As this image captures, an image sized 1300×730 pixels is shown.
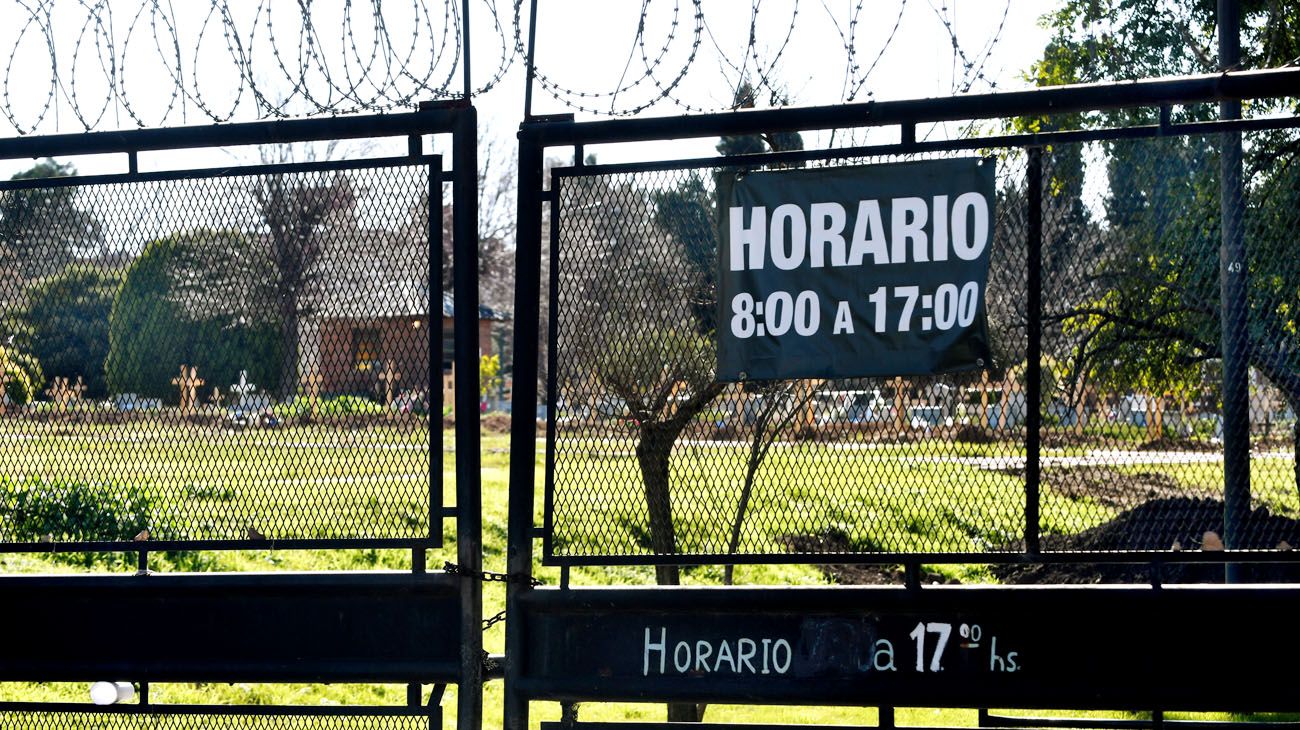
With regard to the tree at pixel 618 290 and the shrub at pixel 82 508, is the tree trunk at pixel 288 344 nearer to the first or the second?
the shrub at pixel 82 508

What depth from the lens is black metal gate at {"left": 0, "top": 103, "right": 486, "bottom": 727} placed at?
468cm

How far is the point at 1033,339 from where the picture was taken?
4438 mm

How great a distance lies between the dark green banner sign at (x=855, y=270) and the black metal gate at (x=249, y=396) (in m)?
1.07

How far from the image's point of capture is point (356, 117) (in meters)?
4.73

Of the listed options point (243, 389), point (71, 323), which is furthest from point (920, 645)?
point (71, 323)

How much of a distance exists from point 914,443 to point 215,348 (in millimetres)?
2917

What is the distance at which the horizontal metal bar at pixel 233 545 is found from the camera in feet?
15.0

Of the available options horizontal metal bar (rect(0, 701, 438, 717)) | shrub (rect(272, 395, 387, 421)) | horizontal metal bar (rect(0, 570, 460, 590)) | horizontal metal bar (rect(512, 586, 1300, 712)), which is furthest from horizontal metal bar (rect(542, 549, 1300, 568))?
shrub (rect(272, 395, 387, 421))

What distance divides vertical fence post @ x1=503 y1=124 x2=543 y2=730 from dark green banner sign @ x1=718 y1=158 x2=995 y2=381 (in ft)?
2.43

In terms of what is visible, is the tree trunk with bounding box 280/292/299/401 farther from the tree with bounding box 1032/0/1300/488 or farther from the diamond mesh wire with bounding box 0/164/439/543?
the tree with bounding box 1032/0/1300/488

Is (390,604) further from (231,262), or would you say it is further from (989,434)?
(989,434)

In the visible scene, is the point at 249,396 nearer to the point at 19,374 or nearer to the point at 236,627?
the point at 236,627

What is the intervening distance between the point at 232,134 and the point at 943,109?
9.43ft

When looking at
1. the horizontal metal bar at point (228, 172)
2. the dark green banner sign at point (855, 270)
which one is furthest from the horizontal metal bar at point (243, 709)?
the horizontal metal bar at point (228, 172)
